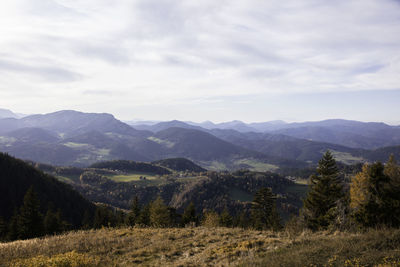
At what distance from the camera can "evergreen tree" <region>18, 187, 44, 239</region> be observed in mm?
43094

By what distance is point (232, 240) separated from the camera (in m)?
12.9

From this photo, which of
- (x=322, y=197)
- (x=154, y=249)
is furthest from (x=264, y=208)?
(x=154, y=249)

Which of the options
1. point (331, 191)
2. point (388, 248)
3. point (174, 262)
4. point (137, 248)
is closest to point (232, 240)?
point (174, 262)

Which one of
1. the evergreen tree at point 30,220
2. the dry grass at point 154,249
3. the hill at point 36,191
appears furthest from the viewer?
the hill at point 36,191

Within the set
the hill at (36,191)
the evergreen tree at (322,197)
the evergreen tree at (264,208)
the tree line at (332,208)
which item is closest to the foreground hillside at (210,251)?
the tree line at (332,208)

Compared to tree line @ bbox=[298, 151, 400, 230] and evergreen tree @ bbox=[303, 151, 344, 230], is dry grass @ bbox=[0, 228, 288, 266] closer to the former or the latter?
tree line @ bbox=[298, 151, 400, 230]

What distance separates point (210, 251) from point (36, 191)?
14332 cm

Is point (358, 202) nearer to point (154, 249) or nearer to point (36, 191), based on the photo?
point (154, 249)

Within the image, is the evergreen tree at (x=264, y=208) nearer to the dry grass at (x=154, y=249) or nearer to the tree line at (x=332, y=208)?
the tree line at (x=332, y=208)

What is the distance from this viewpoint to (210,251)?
11.0 meters

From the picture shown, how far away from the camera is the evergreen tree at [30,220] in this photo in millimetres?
43094

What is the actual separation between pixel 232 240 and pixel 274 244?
2546mm

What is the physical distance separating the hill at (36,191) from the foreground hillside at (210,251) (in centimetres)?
11969

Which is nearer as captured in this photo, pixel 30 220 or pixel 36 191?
pixel 30 220
